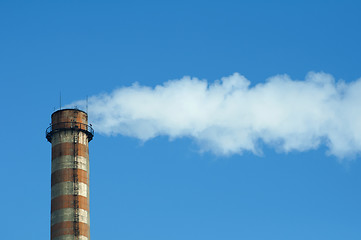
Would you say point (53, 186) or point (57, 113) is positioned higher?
point (57, 113)

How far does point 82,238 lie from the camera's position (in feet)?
226

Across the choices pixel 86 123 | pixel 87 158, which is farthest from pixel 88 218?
pixel 86 123

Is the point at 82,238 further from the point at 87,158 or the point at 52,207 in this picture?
the point at 87,158

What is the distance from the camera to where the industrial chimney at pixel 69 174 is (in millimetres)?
68688

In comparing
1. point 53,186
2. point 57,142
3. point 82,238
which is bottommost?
point 82,238

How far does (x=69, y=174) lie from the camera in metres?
70.4

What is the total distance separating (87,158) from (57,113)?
22.4 feet

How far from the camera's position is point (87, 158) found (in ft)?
241

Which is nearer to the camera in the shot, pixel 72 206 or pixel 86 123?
pixel 72 206

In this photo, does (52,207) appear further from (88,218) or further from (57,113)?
(57,113)

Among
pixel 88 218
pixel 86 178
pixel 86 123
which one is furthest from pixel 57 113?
pixel 88 218

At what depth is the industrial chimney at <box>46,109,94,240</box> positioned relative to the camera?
2704 inches

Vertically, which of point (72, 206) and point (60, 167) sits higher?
point (60, 167)

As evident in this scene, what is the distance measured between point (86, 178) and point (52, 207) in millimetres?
5282
